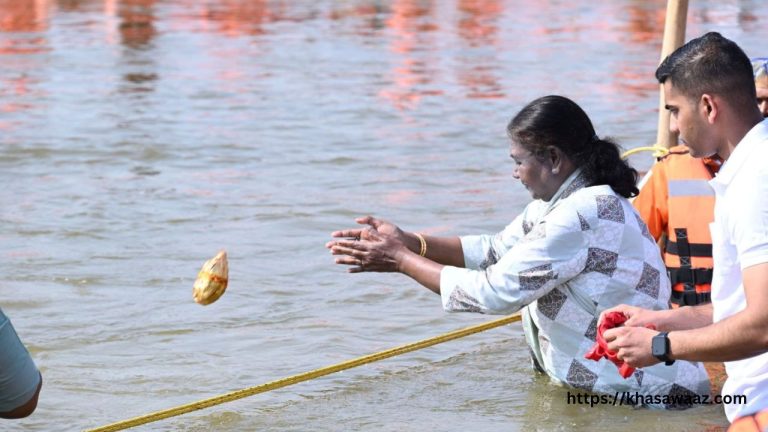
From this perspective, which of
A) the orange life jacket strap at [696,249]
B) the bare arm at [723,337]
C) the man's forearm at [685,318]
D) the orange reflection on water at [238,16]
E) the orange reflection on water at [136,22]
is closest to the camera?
the bare arm at [723,337]

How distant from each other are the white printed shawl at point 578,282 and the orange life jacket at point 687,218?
1.57 feet

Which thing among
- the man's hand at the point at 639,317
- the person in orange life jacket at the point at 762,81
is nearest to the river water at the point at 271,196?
the person in orange life jacket at the point at 762,81

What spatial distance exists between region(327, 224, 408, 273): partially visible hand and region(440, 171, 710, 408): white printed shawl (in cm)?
18

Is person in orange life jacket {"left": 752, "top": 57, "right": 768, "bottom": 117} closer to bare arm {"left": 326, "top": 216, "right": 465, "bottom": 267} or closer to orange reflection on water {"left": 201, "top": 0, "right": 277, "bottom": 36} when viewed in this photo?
bare arm {"left": 326, "top": 216, "right": 465, "bottom": 267}

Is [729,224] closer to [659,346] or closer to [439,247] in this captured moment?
[659,346]

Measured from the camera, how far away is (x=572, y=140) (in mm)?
4965

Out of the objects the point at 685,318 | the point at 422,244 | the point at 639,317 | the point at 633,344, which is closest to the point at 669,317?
the point at 685,318

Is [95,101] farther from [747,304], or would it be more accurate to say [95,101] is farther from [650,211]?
[747,304]

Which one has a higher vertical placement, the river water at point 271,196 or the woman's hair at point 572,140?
the woman's hair at point 572,140

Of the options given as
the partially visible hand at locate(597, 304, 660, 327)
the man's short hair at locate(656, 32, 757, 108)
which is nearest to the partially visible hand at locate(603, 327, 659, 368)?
the partially visible hand at locate(597, 304, 660, 327)

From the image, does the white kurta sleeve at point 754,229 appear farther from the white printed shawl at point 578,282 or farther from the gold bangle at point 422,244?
the gold bangle at point 422,244

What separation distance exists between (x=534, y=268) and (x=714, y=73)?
4.70 feet

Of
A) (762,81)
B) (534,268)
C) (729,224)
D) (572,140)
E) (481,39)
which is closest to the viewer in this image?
(729,224)

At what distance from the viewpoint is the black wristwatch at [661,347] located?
3.40 meters
